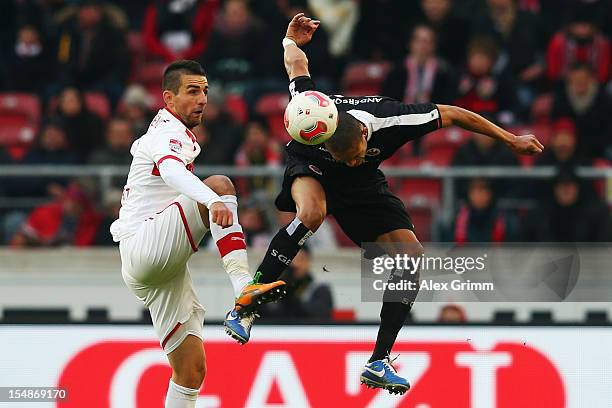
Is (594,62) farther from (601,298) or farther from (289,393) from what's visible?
(289,393)

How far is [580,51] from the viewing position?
14195mm

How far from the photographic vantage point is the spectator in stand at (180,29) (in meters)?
14.7

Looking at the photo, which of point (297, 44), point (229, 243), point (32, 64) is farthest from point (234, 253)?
point (32, 64)

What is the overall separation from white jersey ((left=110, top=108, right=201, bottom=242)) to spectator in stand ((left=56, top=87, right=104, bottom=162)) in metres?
4.76

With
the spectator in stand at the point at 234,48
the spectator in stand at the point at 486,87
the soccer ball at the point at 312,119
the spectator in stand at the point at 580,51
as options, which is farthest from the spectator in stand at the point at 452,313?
the spectator in stand at the point at 234,48

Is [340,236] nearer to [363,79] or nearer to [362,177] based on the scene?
[363,79]

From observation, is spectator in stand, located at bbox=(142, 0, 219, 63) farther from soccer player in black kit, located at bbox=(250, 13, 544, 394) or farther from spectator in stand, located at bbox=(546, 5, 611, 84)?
soccer player in black kit, located at bbox=(250, 13, 544, 394)

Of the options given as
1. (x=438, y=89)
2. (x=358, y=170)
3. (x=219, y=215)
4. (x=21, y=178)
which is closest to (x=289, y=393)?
(x=358, y=170)

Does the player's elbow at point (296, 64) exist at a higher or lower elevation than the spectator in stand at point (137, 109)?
lower

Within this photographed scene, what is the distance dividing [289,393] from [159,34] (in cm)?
559

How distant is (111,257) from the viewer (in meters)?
12.3

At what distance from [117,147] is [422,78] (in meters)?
2.92

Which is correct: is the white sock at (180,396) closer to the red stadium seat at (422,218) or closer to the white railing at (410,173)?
the white railing at (410,173)

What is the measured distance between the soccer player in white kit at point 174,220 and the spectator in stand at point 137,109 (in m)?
4.35
